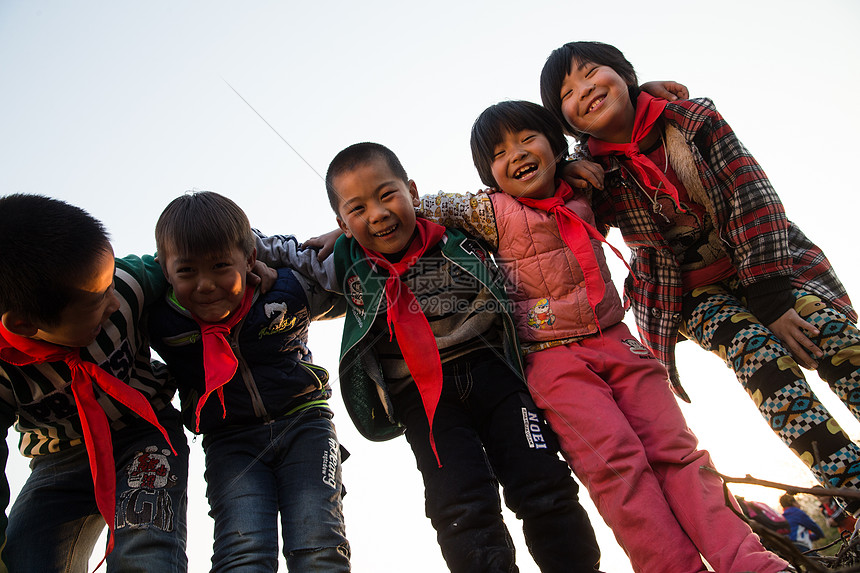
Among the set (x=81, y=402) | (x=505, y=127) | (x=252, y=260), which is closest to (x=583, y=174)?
(x=505, y=127)

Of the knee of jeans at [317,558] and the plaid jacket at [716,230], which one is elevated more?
the plaid jacket at [716,230]

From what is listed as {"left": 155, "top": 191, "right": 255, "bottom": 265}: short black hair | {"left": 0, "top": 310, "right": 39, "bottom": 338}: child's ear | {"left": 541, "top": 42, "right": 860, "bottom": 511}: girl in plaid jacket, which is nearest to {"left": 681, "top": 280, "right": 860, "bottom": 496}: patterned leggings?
{"left": 541, "top": 42, "right": 860, "bottom": 511}: girl in plaid jacket

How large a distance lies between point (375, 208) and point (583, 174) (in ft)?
2.35

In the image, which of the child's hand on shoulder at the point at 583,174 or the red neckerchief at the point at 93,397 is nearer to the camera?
the red neckerchief at the point at 93,397

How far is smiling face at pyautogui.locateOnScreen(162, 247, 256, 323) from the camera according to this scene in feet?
5.59

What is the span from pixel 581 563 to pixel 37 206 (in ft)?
5.32

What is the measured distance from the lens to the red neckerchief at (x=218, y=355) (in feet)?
5.41

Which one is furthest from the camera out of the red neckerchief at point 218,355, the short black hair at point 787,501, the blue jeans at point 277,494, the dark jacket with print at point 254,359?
the dark jacket with print at point 254,359

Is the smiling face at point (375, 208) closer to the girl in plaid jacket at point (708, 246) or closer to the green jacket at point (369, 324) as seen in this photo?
the green jacket at point (369, 324)

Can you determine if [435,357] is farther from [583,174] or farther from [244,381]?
[583,174]

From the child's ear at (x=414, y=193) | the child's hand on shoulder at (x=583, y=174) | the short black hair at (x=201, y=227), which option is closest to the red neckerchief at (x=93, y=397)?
the short black hair at (x=201, y=227)

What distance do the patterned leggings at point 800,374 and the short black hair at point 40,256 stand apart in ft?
6.03

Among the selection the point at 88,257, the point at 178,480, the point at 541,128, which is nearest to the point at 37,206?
the point at 88,257

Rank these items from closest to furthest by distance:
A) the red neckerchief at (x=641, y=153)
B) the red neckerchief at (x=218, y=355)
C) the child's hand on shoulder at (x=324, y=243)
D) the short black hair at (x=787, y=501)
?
the short black hair at (x=787, y=501) → the red neckerchief at (x=218, y=355) → the red neckerchief at (x=641, y=153) → the child's hand on shoulder at (x=324, y=243)
